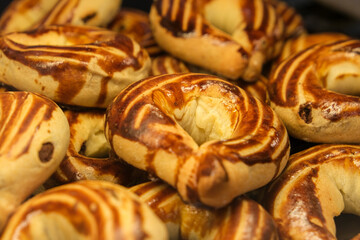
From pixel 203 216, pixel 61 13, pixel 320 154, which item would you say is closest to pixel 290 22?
pixel 320 154

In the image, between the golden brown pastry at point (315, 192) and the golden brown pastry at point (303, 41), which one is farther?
the golden brown pastry at point (303, 41)

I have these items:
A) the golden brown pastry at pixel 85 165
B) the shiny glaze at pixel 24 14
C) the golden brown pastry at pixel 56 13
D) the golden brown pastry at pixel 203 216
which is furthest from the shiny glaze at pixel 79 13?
the golden brown pastry at pixel 203 216

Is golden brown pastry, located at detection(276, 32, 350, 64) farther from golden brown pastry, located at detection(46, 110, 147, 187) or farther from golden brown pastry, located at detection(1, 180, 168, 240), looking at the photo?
golden brown pastry, located at detection(1, 180, 168, 240)

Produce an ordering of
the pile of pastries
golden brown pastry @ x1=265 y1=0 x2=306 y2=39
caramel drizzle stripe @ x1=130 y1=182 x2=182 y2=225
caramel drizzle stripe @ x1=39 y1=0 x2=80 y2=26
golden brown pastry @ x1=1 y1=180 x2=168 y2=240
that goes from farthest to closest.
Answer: golden brown pastry @ x1=265 y1=0 x2=306 y2=39, caramel drizzle stripe @ x1=39 y1=0 x2=80 y2=26, caramel drizzle stripe @ x1=130 y1=182 x2=182 y2=225, the pile of pastries, golden brown pastry @ x1=1 y1=180 x2=168 y2=240

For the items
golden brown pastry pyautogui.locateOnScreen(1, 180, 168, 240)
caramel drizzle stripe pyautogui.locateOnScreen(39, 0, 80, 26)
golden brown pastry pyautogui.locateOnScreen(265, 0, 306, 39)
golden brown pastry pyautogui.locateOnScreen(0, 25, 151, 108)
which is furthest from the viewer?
golden brown pastry pyautogui.locateOnScreen(265, 0, 306, 39)

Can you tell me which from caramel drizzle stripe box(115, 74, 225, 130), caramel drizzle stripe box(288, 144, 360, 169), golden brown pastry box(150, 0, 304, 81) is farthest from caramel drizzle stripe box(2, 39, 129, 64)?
caramel drizzle stripe box(288, 144, 360, 169)

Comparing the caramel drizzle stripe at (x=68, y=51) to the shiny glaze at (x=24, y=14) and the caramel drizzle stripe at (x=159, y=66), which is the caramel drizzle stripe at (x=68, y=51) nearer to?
the caramel drizzle stripe at (x=159, y=66)

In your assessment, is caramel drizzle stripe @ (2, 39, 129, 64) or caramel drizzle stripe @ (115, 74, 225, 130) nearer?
caramel drizzle stripe @ (115, 74, 225, 130)

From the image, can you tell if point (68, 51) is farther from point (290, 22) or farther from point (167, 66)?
point (290, 22)
